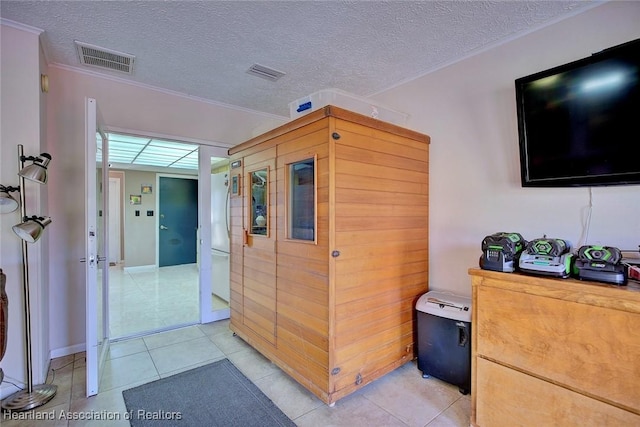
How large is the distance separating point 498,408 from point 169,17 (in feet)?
10.7

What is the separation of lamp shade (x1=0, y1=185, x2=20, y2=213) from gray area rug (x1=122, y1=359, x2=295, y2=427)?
154cm

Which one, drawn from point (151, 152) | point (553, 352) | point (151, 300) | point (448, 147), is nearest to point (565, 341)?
point (553, 352)

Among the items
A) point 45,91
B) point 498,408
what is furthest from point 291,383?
point 45,91

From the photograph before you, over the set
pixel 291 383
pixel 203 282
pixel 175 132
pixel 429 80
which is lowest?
pixel 291 383

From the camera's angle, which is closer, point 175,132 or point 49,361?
point 49,361

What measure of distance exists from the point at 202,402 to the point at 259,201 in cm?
164

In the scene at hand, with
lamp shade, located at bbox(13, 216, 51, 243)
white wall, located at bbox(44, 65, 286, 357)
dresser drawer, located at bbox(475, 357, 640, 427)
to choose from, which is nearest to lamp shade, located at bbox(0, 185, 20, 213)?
lamp shade, located at bbox(13, 216, 51, 243)

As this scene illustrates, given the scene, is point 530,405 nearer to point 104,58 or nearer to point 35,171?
point 35,171

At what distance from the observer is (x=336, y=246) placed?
6.50 ft

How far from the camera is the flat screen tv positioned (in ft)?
5.26

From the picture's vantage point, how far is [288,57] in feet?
8.53

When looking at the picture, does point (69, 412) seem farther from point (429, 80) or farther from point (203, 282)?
point (429, 80)

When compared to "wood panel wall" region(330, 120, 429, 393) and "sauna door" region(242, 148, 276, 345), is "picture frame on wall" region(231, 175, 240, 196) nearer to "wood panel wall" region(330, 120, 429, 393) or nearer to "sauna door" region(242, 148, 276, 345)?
"sauna door" region(242, 148, 276, 345)

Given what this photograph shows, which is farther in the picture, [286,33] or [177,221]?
[177,221]
